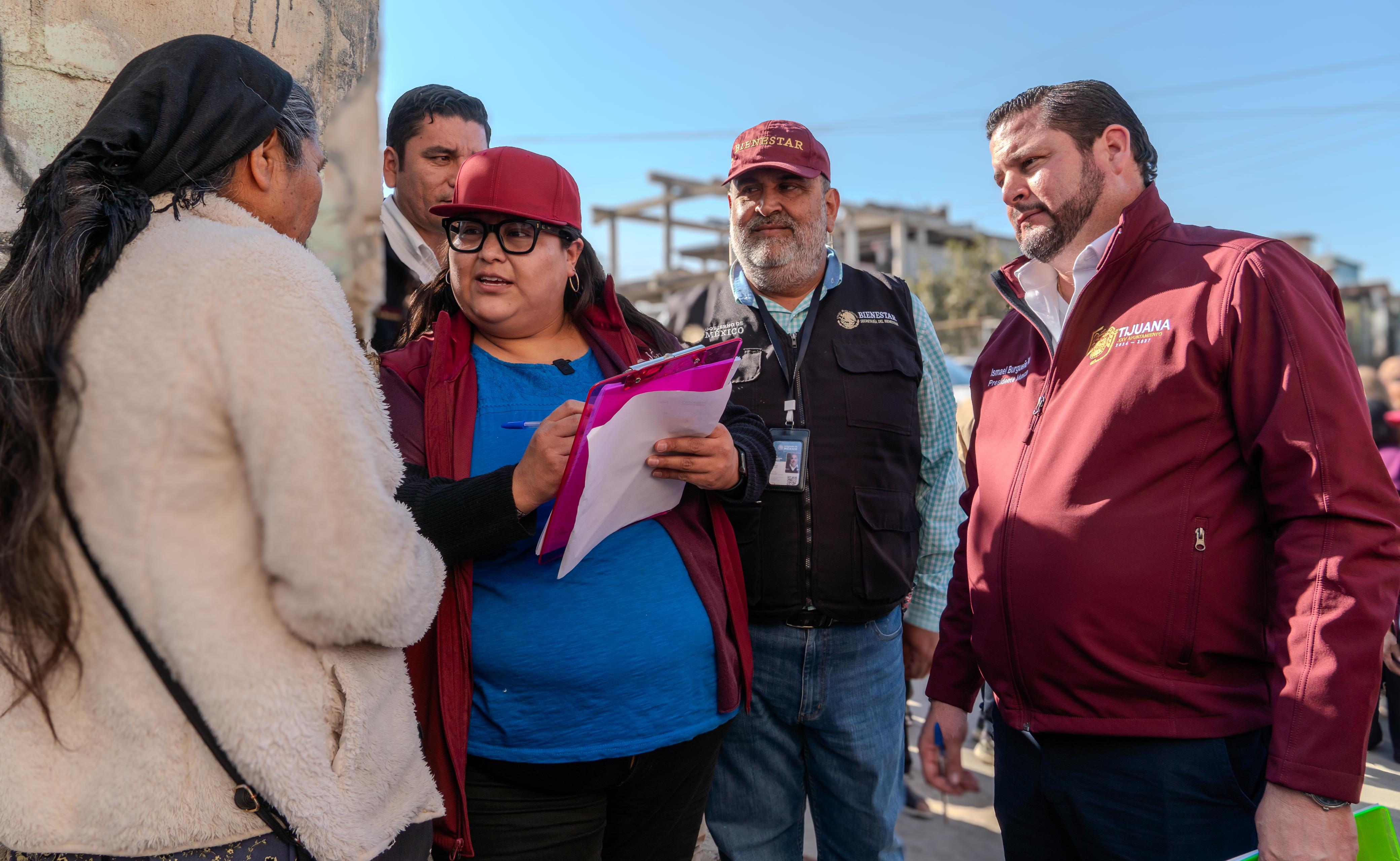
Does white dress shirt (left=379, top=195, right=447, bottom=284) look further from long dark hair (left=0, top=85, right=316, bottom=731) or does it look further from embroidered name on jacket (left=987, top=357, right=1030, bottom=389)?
embroidered name on jacket (left=987, top=357, right=1030, bottom=389)

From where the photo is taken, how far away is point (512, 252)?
1.89 m

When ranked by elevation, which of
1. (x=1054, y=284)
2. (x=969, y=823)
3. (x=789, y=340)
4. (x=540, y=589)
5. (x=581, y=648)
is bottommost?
(x=969, y=823)

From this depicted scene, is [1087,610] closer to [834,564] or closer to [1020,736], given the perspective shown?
[1020,736]

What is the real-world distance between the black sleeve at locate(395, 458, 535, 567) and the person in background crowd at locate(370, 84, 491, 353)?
1330 mm

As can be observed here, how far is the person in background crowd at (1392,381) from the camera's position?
482cm

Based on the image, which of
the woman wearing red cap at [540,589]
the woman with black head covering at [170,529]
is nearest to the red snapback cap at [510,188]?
the woman wearing red cap at [540,589]

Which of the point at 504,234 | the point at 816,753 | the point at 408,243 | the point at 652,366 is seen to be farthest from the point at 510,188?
the point at 816,753

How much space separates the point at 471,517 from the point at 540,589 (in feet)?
0.78

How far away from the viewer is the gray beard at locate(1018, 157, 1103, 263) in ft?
6.73

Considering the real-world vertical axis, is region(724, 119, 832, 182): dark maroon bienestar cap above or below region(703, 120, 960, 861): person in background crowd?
above

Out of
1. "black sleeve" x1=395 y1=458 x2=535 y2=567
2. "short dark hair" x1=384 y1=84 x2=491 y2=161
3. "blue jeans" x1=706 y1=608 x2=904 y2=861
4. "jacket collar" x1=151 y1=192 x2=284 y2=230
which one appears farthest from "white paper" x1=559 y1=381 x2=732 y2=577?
"short dark hair" x1=384 y1=84 x2=491 y2=161

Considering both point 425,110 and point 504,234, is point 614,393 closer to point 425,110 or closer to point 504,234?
point 504,234

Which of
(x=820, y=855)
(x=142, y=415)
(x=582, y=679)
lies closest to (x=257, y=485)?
(x=142, y=415)

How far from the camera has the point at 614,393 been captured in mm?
1516
